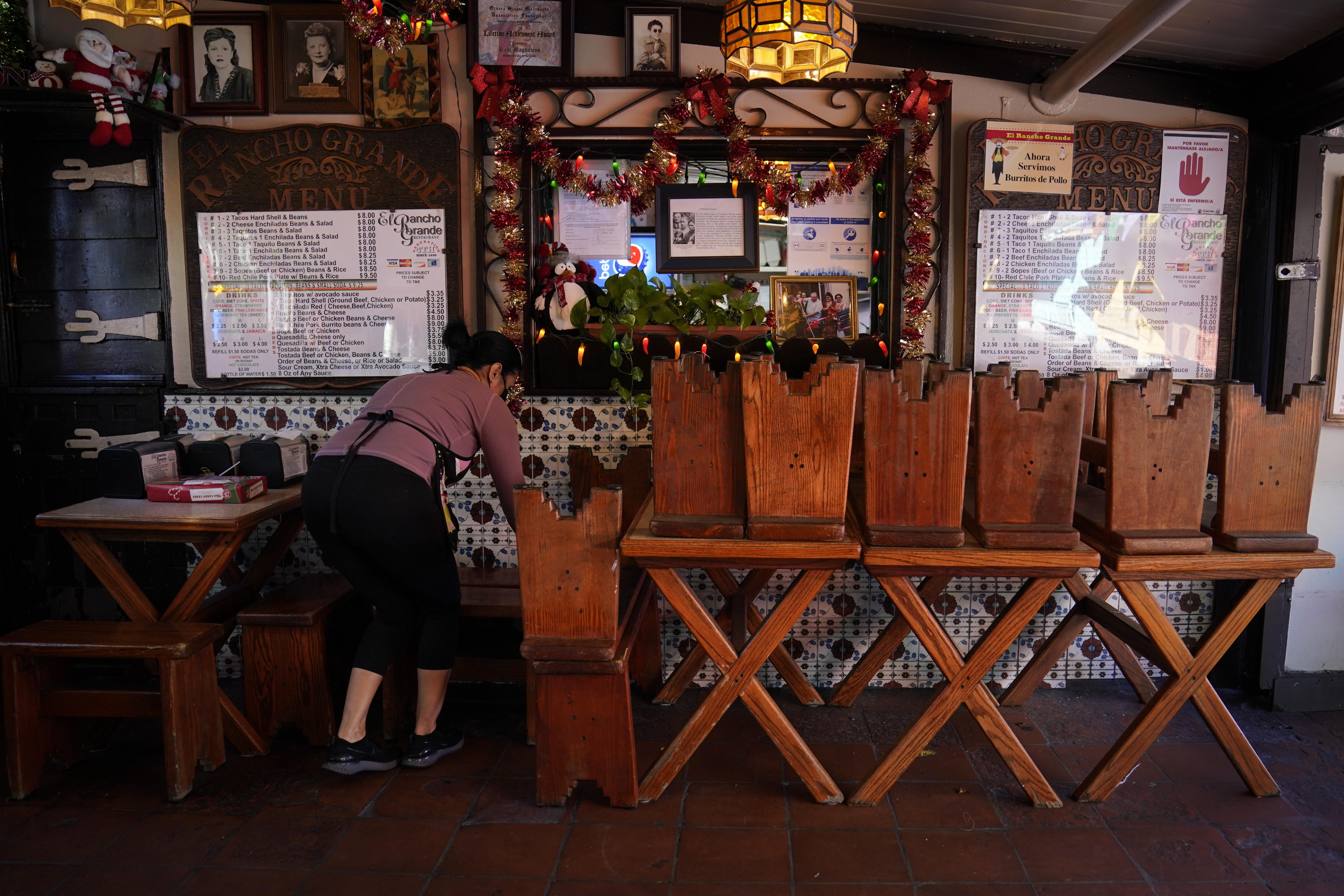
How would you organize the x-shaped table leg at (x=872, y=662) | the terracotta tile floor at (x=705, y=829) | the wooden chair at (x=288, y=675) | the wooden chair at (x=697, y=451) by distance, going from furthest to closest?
the x-shaped table leg at (x=872, y=662) < the wooden chair at (x=288, y=675) < the wooden chair at (x=697, y=451) < the terracotta tile floor at (x=705, y=829)

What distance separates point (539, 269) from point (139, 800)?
245 cm

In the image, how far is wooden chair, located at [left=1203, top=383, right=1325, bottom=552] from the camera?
2.62m

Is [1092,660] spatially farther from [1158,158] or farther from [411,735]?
[411,735]

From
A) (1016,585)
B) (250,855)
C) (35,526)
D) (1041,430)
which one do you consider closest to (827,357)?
(1041,430)

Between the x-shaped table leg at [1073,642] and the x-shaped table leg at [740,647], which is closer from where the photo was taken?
the x-shaped table leg at [1073,642]

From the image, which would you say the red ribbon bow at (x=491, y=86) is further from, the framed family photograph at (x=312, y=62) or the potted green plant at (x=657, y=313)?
the potted green plant at (x=657, y=313)

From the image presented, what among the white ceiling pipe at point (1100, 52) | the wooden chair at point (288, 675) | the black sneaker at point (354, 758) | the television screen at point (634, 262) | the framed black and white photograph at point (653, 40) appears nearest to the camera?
the white ceiling pipe at point (1100, 52)

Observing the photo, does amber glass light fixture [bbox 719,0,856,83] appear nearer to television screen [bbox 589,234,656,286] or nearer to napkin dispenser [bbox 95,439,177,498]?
television screen [bbox 589,234,656,286]

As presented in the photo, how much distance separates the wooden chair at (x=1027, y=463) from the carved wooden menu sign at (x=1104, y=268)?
4.49 ft

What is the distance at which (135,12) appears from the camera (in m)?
2.73

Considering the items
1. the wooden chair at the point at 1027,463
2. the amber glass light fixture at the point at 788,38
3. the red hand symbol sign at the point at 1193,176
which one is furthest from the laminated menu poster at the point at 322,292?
the red hand symbol sign at the point at 1193,176

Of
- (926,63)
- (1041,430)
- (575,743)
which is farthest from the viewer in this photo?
(926,63)

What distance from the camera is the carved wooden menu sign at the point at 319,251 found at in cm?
385

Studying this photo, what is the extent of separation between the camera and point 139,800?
293 cm
